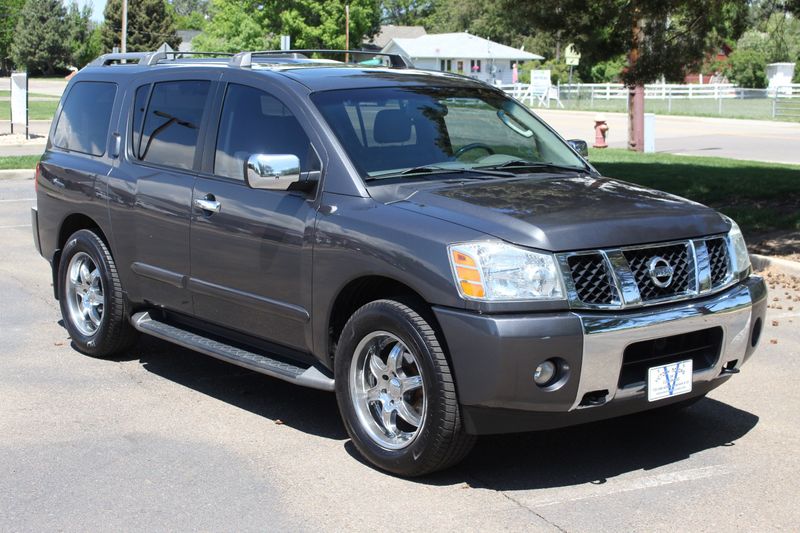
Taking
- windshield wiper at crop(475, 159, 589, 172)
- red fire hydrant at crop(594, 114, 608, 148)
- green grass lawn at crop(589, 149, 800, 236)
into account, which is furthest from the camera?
red fire hydrant at crop(594, 114, 608, 148)

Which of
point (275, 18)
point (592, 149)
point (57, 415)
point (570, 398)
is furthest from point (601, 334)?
point (275, 18)

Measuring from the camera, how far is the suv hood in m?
4.79

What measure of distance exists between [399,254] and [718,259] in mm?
1608

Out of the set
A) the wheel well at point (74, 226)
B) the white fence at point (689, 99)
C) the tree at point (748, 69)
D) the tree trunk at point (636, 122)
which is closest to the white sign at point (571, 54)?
the tree trunk at point (636, 122)

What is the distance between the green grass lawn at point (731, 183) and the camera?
12.6m

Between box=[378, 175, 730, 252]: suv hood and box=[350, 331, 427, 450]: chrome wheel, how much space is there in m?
0.67

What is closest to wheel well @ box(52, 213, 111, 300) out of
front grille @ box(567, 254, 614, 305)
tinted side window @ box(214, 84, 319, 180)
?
tinted side window @ box(214, 84, 319, 180)

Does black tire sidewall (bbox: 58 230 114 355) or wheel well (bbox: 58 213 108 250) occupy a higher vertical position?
wheel well (bbox: 58 213 108 250)

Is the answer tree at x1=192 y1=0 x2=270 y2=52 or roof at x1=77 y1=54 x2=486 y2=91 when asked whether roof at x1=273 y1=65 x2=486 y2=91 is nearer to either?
roof at x1=77 y1=54 x2=486 y2=91

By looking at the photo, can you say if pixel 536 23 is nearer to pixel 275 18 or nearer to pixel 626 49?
pixel 626 49

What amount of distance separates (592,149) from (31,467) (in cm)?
2050

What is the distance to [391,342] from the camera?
16.8 feet

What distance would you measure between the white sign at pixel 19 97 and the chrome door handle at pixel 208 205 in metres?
20.7

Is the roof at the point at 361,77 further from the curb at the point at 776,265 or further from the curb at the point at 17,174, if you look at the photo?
the curb at the point at 17,174
